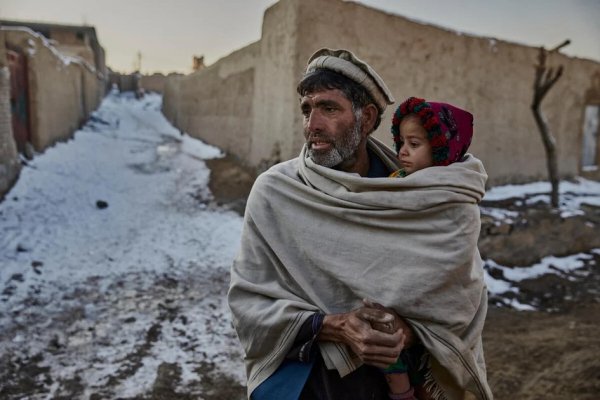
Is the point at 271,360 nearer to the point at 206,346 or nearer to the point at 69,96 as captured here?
the point at 206,346

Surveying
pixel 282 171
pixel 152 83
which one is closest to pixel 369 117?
pixel 282 171

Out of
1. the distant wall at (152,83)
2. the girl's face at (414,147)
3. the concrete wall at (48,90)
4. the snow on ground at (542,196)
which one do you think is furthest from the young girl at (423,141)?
the distant wall at (152,83)

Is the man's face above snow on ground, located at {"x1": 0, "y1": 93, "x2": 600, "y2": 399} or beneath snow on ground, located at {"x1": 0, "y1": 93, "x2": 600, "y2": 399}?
above

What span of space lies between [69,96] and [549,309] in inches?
485

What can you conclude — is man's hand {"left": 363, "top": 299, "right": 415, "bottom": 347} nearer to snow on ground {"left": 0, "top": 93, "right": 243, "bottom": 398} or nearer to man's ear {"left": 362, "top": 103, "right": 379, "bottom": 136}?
man's ear {"left": 362, "top": 103, "right": 379, "bottom": 136}

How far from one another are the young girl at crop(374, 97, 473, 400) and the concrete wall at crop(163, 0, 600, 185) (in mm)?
5001

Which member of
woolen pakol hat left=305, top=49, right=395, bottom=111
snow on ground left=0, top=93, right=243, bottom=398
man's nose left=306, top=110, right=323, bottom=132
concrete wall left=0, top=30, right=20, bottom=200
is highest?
woolen pakol hat left=305, top=49, right=395, bottom=111

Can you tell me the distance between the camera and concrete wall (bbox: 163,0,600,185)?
655 cm

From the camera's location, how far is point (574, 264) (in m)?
6.68

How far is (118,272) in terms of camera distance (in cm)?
536

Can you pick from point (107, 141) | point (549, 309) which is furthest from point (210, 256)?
point (107, 141)

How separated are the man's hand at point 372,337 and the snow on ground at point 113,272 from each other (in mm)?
2495

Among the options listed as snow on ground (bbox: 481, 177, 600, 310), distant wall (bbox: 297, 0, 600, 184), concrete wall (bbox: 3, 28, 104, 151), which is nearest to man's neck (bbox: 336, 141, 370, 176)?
snow on ground (bbox: 481, 177, 600, 310)

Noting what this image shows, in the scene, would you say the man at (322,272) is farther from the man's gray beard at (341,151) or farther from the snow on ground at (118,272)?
the snow on ground at (118,272)
